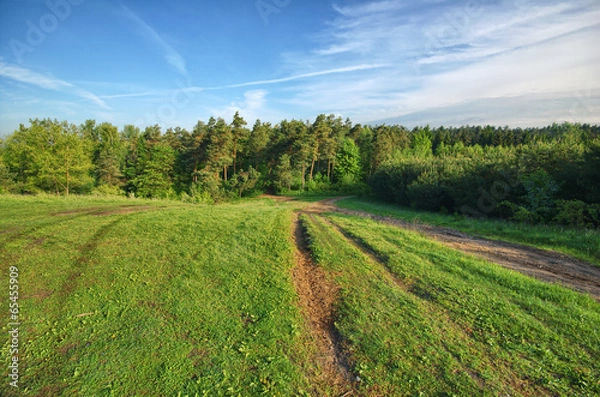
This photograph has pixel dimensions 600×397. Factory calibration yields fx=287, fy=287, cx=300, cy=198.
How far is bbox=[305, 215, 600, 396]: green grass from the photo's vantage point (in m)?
3.87

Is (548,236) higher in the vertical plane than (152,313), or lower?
lower

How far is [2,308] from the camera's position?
16.8ft

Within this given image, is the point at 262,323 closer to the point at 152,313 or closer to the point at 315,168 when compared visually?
the point at 152,313

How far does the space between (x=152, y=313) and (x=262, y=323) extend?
2.02 meters

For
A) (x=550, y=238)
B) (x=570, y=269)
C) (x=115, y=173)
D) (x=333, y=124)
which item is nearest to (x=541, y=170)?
(x=550, y=238)

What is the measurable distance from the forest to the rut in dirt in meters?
16.1

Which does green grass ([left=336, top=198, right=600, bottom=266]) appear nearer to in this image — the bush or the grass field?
the bush

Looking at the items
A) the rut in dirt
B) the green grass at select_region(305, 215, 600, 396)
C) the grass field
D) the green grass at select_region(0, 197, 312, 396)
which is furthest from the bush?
the green grass at select_region(0, 197, 312, 396)

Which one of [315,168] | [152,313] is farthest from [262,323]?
[315,168]

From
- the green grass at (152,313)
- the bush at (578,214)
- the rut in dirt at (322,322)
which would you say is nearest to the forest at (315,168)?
the bush at (578,214)

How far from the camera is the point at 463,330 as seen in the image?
198 inches

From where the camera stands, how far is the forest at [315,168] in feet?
58.6

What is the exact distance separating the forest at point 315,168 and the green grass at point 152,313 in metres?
17.9

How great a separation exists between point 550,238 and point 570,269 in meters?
4.66
